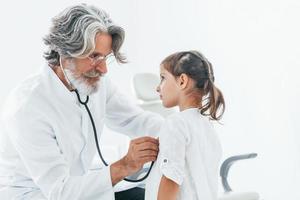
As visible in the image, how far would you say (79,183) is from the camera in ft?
4.30

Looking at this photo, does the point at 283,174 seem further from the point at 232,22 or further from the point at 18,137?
the point at 18,137

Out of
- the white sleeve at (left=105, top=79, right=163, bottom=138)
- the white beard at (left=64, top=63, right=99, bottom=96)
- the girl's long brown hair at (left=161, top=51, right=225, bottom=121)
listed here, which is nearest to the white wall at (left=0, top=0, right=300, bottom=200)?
the white sleeve at (left=105, top=79, right=163, bottom=138)

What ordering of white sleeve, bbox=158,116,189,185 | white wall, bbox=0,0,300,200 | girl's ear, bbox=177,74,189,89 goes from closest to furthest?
white sleeve, bbox=158,116,189,185
girl's ear, bbox=177,74,189,89
white wall, bbox=0,0,300,200

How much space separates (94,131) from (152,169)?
32 cm

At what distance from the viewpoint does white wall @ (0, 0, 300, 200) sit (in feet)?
7.07

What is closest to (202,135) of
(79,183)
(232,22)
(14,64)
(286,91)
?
(79,183)

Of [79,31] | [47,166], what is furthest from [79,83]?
[47,166]

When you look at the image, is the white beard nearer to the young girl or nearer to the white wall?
the young girl

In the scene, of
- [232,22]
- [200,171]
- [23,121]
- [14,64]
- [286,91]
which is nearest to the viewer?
[200,171]

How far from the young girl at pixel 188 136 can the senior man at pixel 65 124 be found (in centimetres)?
8

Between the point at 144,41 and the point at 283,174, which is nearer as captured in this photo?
the point at 283,174

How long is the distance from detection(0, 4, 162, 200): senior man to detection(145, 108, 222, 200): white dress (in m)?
0.07

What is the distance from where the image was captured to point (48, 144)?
4.38ft

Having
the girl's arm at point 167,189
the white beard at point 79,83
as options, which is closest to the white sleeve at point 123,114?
the white beard at point 79,83
